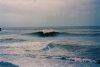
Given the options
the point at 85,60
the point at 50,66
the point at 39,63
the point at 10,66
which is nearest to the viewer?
the point at 10,66

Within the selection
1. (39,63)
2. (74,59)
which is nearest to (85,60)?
(74,59)

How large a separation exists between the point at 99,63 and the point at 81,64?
0.76m

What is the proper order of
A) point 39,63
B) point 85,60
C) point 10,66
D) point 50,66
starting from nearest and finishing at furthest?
1. point 10,66
2. point 50,66
3. point 39,63
4. point 85,60

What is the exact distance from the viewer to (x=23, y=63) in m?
10.4

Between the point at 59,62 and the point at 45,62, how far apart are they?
0.57 metres

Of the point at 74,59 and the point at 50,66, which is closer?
the point at 50,66

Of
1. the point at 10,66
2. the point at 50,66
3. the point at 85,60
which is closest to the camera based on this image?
the point at 10,66

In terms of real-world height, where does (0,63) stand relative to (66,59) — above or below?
above

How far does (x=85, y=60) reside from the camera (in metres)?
11.3

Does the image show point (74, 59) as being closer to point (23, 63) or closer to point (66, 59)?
point (66, 59)

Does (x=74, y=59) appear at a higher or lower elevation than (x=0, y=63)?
lower

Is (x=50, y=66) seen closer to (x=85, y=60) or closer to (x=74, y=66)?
(x=74, y=66)

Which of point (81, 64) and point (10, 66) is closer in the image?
point (10, 66)

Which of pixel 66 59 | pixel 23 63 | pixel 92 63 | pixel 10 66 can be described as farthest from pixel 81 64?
pixel 10 66
